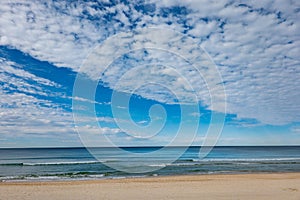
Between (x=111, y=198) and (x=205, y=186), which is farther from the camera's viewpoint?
(x=205, y=186)

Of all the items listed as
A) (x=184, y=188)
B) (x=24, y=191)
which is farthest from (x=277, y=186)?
(x=24, y=191)

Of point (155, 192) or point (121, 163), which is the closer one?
point (155, 192)

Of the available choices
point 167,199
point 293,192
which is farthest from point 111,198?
point 293,192

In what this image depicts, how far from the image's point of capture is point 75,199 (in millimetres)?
13195

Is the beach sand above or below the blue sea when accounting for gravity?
below

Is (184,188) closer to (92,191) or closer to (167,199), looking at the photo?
(167,199)

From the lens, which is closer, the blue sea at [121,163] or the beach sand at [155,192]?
the beach sand at [155,192]

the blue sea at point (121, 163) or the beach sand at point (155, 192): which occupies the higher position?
the blue sea at point (121, 163)

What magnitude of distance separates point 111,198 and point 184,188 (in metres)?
4.63

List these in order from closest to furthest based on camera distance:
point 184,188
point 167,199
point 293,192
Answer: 1. point 167,199
2. point 293,192
3. point 184,188

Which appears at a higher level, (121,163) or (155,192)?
(121,163)

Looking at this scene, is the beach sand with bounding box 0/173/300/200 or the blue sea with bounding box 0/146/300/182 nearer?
the beach sand with bounding box 0/173/300/200

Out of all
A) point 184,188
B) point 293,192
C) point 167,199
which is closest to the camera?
point 167,199

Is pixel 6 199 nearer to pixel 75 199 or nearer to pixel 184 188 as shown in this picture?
pixel 75 199
